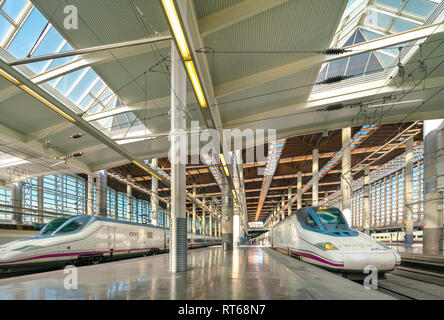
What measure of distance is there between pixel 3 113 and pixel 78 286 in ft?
47.6

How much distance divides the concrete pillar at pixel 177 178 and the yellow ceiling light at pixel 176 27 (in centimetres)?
289

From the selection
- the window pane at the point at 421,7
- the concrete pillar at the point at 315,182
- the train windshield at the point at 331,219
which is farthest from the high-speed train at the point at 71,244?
the concrete pillar at the point at 315,182

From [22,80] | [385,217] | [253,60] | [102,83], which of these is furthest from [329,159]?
[22,80]

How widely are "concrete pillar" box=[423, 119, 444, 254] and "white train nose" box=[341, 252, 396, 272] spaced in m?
13.4

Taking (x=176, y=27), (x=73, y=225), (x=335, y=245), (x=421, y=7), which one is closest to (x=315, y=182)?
(x=421, y=7)

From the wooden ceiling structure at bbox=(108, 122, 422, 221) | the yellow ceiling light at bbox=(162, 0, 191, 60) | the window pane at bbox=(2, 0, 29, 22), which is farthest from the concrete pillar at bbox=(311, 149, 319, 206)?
the window pane at bbox=(2, 0, 29, 22)

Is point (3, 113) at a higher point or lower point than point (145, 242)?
higher

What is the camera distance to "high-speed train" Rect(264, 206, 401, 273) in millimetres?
8078

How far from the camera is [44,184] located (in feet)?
94.6

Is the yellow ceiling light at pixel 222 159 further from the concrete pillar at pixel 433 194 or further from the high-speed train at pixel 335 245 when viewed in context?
the concrete pillar at pixel 433 194

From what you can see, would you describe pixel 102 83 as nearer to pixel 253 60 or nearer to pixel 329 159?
pixel 253 60

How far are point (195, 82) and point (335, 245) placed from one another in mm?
6474

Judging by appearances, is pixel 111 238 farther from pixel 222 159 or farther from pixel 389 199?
pixel 389 199
